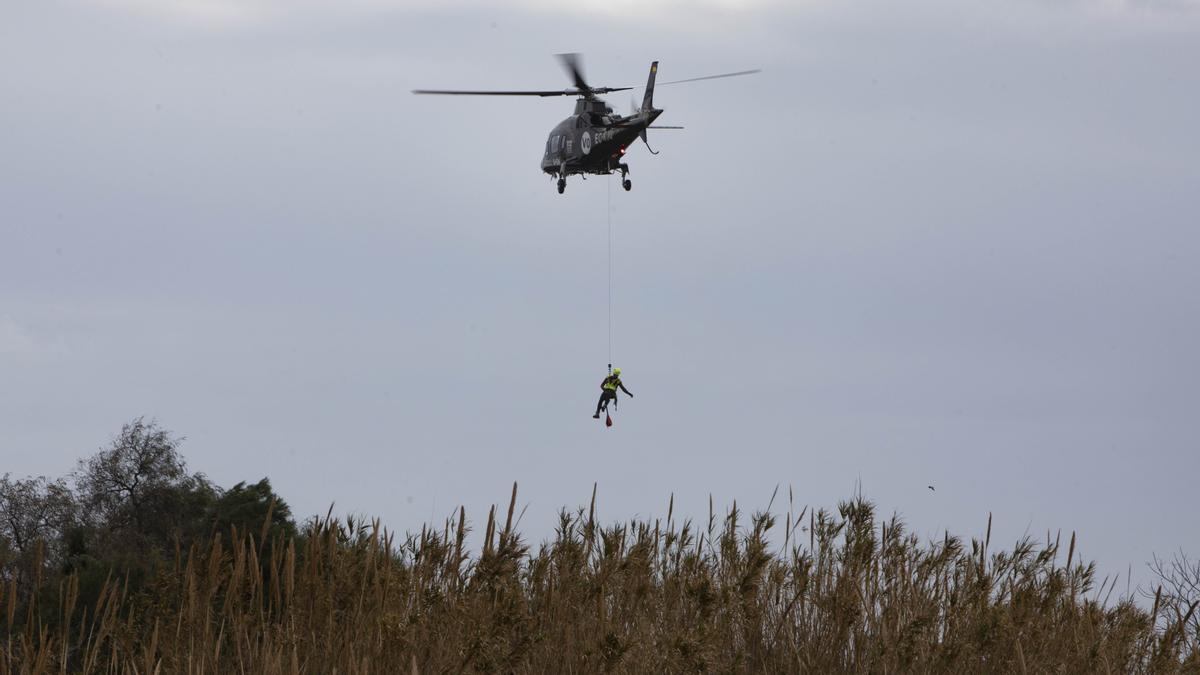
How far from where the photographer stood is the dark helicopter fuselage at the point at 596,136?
3344 cm

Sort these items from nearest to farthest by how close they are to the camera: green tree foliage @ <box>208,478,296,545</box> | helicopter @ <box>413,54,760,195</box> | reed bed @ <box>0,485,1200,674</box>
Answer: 1. reed bed @ <box>0,485,1200,674</box>
2. green tree foliage @ <box>208,478,296,545</box>
3. helicopter @ <box>413,54,760,195</box>

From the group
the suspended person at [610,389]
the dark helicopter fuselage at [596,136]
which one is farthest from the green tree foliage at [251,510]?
the dark helicopter fuselage at [596,136]

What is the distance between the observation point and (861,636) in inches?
342

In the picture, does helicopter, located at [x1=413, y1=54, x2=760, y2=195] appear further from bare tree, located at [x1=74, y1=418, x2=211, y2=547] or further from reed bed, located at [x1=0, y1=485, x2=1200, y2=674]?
reed bed, located at [x1=0, y1=485, x2=1200, y2=674]

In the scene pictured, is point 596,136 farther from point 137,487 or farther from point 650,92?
point 137,487

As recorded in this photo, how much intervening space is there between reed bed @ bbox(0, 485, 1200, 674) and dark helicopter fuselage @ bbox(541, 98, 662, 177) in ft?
80.1

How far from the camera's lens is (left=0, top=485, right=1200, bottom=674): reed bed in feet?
26.3

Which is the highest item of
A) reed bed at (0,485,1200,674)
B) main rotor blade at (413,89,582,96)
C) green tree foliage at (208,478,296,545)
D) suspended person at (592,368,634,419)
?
main rotor blade at (413,89,582,96)

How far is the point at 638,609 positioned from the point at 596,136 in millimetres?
25568

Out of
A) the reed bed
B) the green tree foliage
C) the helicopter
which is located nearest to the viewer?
the reed bed

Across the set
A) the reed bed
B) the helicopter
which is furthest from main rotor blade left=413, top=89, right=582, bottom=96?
the reed bed

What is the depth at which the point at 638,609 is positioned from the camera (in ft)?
29.4

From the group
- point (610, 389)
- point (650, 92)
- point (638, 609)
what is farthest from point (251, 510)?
point (650, 92)

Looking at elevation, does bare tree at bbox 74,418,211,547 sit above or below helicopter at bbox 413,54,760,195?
below
